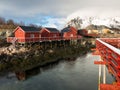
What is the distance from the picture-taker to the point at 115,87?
6109 millimetres

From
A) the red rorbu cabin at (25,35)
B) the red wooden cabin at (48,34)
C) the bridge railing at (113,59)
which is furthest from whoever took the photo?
the red wooden cabin at (48,34)

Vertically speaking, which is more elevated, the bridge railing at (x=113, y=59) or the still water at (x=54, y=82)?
the bridge railing at (x=113, y=59)

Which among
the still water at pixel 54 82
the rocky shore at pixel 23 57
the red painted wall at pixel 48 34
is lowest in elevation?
the still water at pixel 54 82

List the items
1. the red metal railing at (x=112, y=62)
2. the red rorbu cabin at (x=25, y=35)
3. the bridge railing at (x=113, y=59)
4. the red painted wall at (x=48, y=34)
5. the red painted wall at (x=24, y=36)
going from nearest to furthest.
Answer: the red metal railing at (x=112, y=62) < the bridge railing at (x=113, y=59) < the red rorbu cabin at (x=25, y=35) < the red painted wall at (x=24, y=36) < the red painted wall at (x=48, y=34)

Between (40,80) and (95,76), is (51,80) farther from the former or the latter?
(95,76)

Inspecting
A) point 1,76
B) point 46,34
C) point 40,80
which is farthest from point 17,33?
point 40,80

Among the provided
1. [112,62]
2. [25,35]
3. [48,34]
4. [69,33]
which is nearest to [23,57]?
[25,35]

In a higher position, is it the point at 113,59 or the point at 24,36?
the point at 24,36

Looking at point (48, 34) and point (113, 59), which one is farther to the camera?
point (48, 34)

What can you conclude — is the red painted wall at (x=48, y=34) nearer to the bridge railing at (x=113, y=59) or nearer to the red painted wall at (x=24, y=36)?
the red painted wall at (x=24, y=36)

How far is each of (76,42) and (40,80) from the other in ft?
131

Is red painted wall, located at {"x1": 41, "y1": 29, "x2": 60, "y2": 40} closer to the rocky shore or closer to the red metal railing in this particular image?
the rocky shore

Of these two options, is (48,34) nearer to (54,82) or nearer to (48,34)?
(48,34)

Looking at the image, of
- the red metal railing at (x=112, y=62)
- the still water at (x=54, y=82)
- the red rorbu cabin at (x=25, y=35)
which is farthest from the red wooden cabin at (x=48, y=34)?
the red metal railing at (x=112, y=62)
